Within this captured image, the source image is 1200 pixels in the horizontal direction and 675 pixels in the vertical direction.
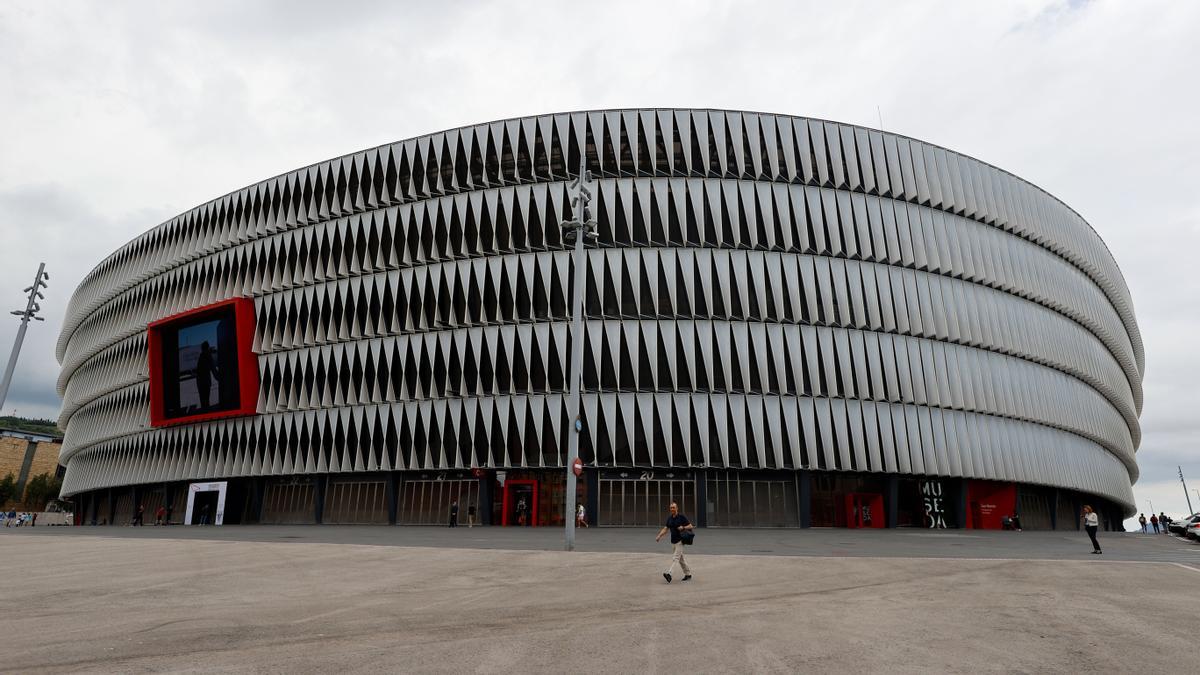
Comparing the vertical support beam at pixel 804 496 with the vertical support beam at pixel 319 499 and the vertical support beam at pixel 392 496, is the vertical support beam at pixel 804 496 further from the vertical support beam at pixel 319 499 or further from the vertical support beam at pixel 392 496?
the vertical support beam at pixel 319 499

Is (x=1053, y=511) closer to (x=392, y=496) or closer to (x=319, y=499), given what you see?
(x=392, y=496)

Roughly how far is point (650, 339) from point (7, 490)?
398 ft

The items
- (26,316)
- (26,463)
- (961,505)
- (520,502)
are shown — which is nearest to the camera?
(26,316)

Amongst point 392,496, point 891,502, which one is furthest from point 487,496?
point 891,502

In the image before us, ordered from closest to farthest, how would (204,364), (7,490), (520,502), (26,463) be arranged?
1. (520,502)
2. (204,364)
3. (7,490)
4. (26,463)

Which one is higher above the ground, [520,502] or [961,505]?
[520,502]

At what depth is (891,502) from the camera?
42.4 metres

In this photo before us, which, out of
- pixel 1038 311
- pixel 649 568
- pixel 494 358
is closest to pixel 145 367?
pixel 494 358

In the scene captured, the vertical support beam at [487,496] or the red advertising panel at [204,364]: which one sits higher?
the red advertising panel at [204,364]

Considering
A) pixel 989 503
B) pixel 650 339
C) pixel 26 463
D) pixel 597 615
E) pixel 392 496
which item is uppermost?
pixel 650 339

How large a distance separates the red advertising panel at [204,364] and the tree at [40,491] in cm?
8169

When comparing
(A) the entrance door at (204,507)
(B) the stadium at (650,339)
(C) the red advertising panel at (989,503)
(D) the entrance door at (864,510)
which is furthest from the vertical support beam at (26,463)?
(C) the red advertising panel at (989,503)

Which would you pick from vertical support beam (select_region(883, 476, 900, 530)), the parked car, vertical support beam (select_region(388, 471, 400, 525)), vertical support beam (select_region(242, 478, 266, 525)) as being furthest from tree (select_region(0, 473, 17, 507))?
the parked car

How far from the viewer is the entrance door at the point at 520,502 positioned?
4334 centimetres
